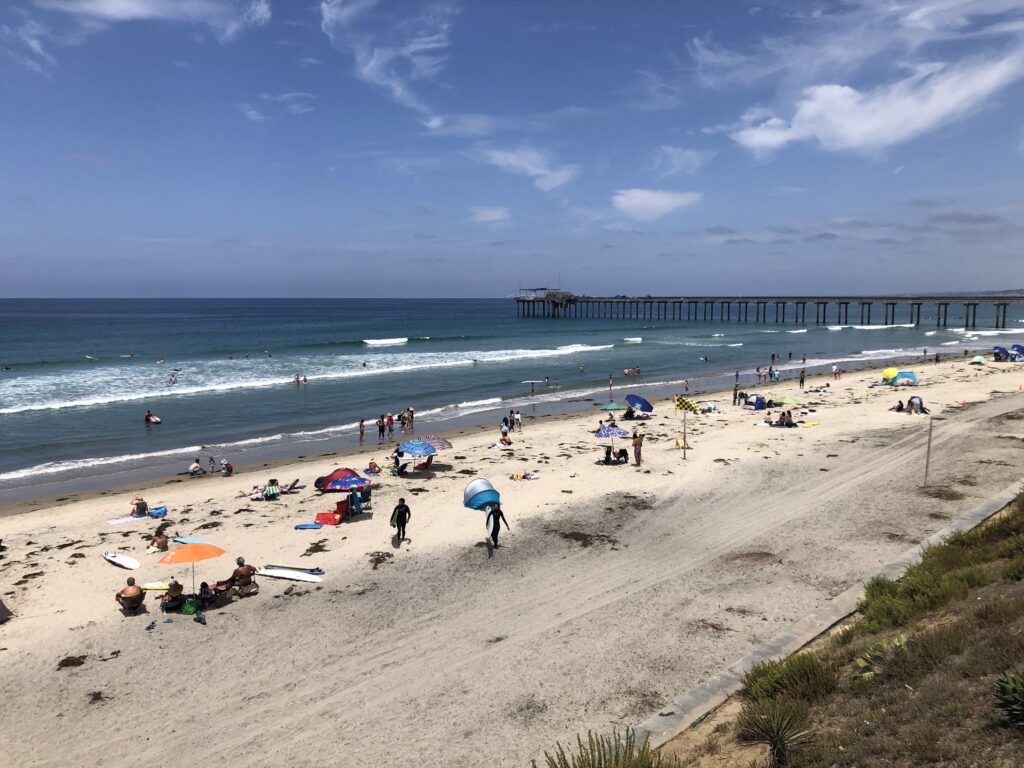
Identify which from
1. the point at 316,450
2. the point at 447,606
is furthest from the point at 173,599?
the point at 316,450

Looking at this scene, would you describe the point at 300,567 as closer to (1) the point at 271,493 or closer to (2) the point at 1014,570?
(1) the point at 271,493

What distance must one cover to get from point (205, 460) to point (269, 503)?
22.0 ft

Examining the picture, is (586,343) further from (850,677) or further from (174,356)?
(850,677)

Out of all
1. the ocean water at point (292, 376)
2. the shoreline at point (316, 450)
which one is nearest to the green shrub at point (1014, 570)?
the shoreline at point (316, 450)

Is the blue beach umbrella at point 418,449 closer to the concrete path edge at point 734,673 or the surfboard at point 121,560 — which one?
the surfboard at point 121,560

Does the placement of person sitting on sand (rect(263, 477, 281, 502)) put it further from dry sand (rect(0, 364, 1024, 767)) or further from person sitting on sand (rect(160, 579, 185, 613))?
person sitting on sand (rect(160, 579, 185, 613))

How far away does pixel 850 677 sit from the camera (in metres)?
5.78

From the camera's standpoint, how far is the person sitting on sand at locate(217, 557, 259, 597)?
10.7 meters

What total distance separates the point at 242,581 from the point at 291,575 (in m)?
0.83

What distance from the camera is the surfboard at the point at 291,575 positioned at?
11328 millimetres

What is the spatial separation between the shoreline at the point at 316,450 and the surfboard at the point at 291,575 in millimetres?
6505

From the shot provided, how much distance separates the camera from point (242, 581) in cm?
1091

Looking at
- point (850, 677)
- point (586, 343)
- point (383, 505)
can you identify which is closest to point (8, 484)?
point (383, 505)

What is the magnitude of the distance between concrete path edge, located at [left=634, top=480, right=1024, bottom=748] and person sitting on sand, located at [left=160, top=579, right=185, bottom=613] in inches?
302
